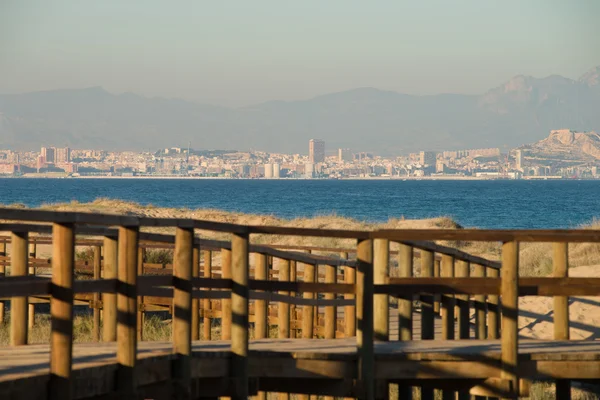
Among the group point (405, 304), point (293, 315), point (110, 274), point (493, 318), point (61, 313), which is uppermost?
point (110, 274)

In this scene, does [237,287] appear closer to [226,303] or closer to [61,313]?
[226,303]

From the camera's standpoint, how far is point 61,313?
6598 mm

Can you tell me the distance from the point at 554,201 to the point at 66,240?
12757 centimetres

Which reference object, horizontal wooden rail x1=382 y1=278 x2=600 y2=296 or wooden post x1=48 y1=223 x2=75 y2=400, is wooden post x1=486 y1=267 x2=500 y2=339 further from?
wooden post x1=48 y1=223 x2=75 y2=400

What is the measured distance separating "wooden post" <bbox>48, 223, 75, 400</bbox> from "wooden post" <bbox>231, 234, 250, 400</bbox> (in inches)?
77.2

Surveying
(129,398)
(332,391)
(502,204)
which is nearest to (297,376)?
(332,391)

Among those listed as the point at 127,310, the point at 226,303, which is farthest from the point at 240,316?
the point at 226,303

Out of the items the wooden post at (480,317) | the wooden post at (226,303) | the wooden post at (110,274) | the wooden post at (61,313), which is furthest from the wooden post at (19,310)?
the wooden post at (480,317)

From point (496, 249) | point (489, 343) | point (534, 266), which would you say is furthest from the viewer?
point (496, 249)

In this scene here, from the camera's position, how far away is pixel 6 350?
8.34 metres

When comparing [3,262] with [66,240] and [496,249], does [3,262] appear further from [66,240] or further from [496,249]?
[496,249]

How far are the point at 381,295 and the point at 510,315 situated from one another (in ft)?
5.43

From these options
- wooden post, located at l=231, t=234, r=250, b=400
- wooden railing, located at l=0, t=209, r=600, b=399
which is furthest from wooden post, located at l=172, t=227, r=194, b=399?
wooden post, located at l=231, t=234, r=250, b=400

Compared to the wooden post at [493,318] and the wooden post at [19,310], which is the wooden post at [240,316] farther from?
the wooden post at [493,318]
